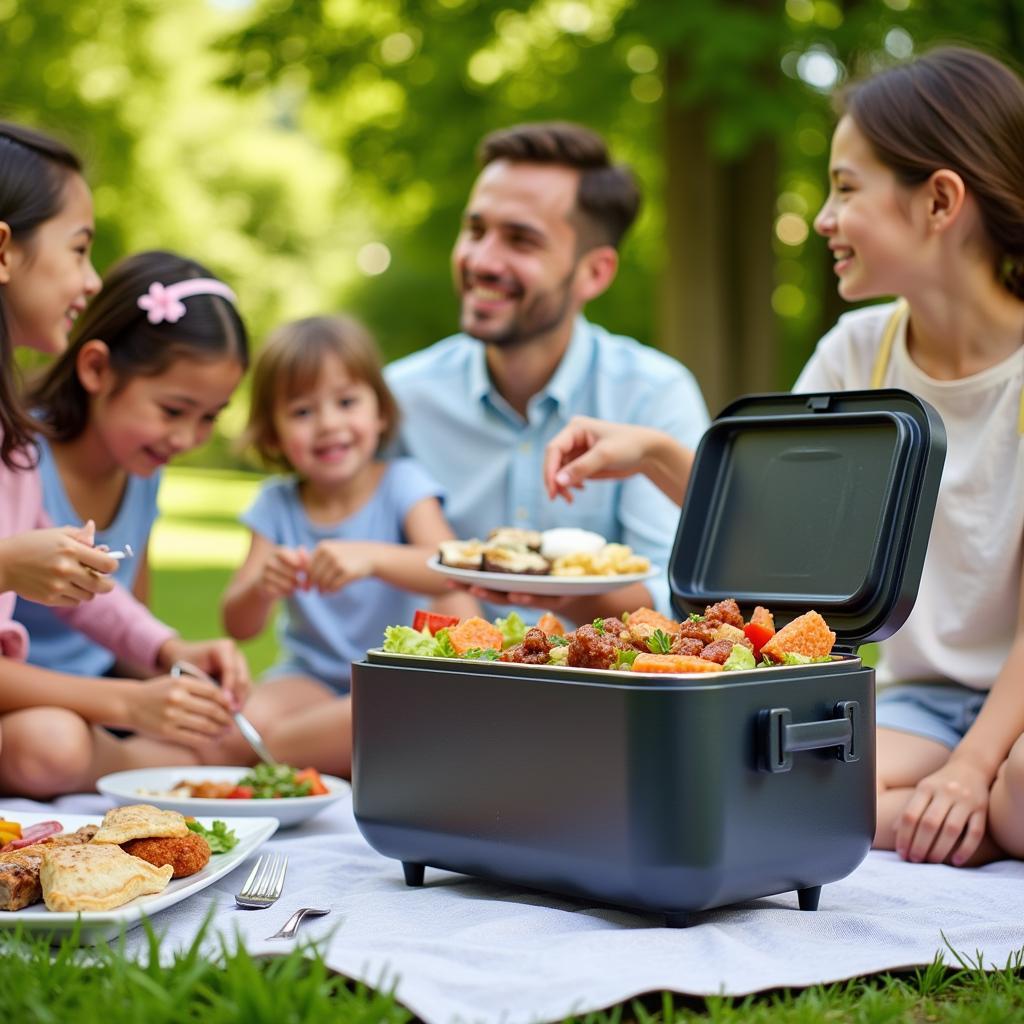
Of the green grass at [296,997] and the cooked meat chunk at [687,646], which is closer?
the green grass at [296,997]

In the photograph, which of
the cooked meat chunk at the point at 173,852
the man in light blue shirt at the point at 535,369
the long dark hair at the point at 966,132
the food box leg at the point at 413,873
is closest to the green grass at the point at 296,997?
the cooked meat chunk at the point at 173,852

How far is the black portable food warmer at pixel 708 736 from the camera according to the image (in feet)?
6.61

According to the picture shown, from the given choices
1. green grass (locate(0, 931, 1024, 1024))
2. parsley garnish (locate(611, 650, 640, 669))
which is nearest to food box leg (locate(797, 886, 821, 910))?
green grass (locate(0, 931, 1024, 1024))

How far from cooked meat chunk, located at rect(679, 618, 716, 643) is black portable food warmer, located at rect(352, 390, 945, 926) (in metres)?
0.17

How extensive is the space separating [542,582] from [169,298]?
138cm

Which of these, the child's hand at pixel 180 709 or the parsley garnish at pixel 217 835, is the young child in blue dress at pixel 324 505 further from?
the parsley garnish at pixel 217 835

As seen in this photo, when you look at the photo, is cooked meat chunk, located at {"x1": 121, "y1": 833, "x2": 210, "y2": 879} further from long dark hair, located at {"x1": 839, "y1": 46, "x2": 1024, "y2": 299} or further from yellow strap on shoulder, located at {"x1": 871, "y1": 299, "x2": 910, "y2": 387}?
long dark hair, located at {"x1": 839, "y1": 46, "x2": 1024, "y2": 299}

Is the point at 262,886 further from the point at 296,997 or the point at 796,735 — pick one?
the point at 796,735

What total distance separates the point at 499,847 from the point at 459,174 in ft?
26.9

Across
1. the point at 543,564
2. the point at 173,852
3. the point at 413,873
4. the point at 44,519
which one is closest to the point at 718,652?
the point at 413,873

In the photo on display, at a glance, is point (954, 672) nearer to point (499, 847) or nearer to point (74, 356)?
point (499, 847)

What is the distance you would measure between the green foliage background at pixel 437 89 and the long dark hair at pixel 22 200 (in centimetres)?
92

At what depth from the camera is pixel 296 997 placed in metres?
1.73

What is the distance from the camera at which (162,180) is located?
17.5 meters
